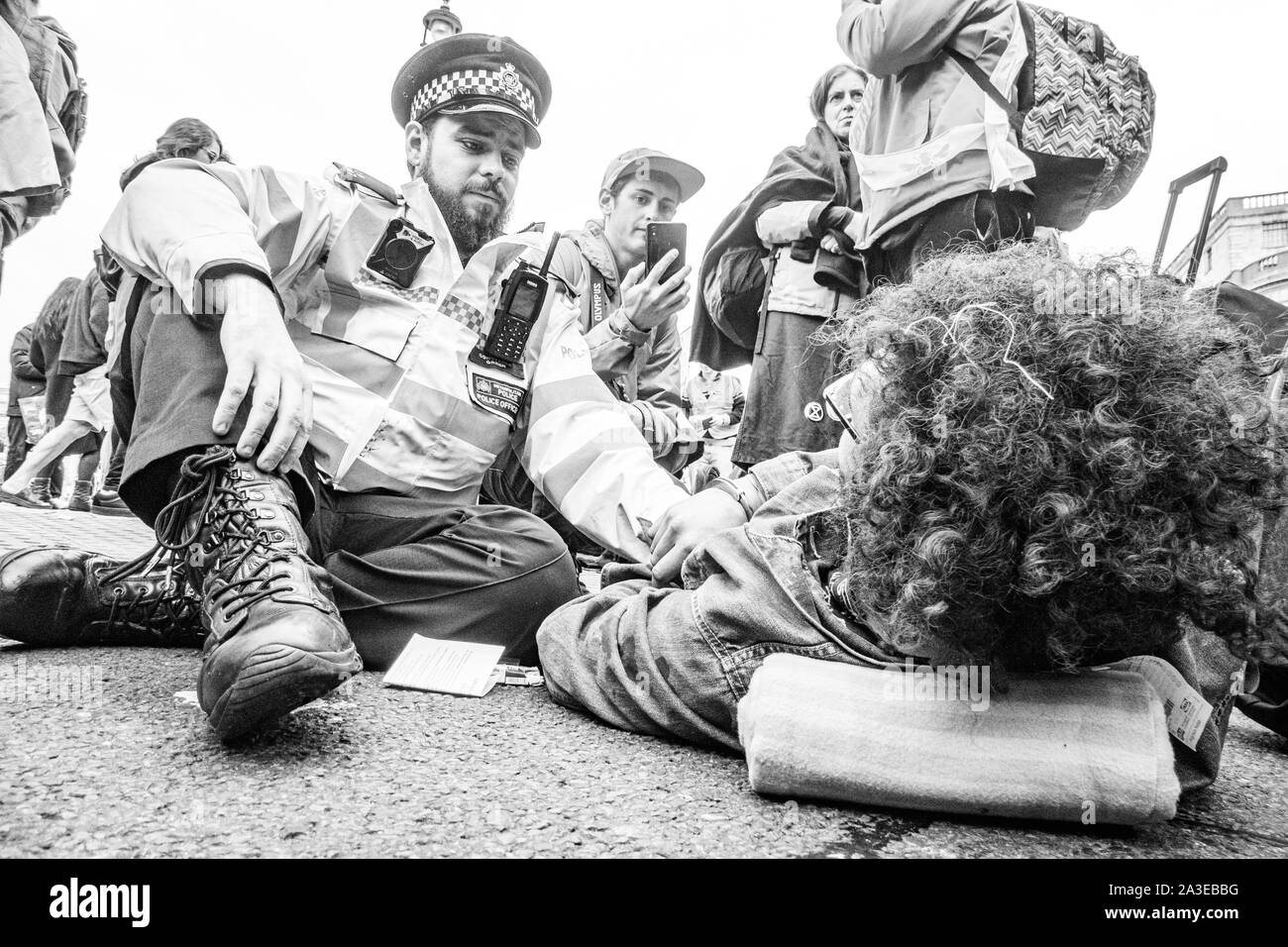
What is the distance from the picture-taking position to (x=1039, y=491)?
0.93m

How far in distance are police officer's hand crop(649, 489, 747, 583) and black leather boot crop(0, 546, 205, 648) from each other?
0.93 metres

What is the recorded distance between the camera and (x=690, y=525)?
152cm

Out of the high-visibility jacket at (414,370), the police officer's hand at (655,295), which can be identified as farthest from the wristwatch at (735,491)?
the police officer's hand at (655,295)

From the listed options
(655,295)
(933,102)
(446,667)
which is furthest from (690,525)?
(655,295)

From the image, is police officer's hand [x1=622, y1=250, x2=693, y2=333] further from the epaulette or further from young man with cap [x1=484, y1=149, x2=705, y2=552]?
the epaulette

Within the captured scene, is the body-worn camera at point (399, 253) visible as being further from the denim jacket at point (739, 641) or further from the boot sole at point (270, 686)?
the boot sole at point (270, 686)

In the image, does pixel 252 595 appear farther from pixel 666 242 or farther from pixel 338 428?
pixel 666 242

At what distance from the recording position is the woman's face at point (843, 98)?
3.32m

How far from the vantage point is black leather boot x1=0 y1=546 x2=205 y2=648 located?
1.61 meters

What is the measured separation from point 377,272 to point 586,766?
1.26 meters

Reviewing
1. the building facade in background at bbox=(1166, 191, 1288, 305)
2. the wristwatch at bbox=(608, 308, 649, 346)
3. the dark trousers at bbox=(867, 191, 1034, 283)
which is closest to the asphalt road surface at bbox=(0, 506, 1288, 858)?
the dark trousers at bbox=(867, 191, 1034, 283)

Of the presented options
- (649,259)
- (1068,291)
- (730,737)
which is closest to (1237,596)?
(1068,291)

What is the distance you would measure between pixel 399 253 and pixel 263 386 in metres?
0.68
